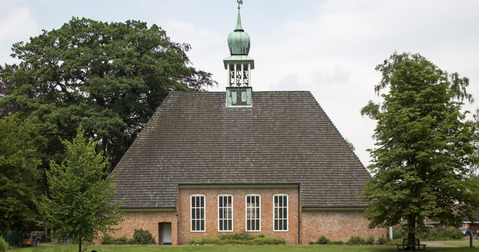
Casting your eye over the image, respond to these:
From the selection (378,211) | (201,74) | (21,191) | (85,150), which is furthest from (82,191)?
(201,74)

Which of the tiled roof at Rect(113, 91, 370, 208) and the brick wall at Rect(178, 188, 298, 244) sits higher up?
the tiled roof at Rect(113, 91, 370, 208)

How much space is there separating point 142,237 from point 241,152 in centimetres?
844

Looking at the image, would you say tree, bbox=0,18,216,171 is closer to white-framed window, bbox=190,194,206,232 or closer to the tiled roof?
the tiled roof

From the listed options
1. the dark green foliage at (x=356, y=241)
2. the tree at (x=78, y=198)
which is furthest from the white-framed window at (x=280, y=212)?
the tree at (x=78, y=198)

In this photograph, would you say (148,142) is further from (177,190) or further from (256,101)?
(256,101)

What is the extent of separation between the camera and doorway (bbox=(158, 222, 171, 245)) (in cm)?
3623

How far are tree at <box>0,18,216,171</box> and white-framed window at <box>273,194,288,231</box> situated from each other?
12.1m

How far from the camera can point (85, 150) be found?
26.3m

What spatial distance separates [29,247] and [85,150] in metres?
12.1

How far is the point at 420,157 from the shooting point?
91.8ft

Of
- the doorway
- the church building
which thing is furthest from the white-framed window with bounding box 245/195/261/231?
the doorway

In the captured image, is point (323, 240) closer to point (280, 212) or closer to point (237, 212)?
point (280, 212)

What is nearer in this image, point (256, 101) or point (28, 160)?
point (28, 160)

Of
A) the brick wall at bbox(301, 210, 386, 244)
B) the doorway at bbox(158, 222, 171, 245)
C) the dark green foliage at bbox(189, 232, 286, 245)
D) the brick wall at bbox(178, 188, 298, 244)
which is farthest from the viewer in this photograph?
the brick wall at bbox(178, 188, 298, 244)
